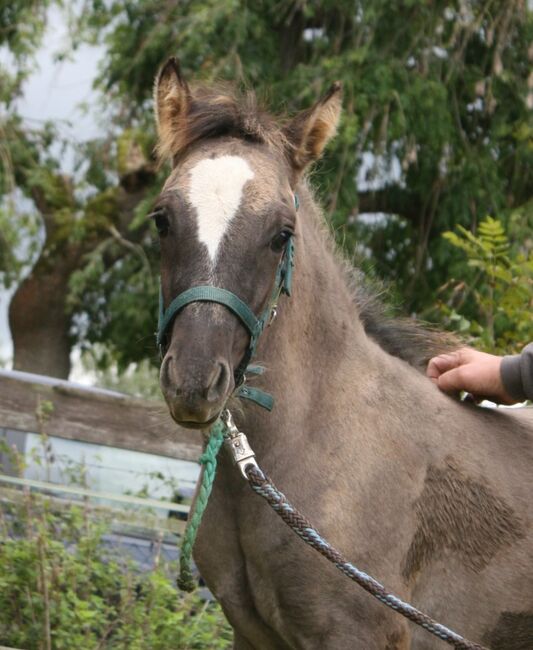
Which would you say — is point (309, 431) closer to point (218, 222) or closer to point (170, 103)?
point (218, 222)

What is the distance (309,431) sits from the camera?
136 inches

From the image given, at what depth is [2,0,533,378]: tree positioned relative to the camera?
11.3 metres

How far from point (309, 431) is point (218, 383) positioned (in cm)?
59

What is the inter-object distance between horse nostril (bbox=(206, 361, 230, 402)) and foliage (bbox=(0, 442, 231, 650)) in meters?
2.26

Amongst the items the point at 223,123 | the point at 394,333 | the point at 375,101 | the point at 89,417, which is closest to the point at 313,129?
the point at 223,123

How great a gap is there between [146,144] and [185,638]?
27.5ft

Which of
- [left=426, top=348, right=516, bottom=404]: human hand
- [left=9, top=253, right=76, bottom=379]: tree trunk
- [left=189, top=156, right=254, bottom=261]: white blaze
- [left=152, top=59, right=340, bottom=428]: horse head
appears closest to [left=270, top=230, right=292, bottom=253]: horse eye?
[left=152, top=59, right=340, bottom=428]: horse head

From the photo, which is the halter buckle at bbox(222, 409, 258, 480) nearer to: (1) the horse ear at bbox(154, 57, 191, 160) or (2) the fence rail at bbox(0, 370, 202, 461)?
(1) the horse ear at bbox(154, 57, 191, 160)

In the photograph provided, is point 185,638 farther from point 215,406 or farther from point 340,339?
point 215,406

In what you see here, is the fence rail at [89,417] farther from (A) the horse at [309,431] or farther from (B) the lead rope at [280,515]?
(B) the lead rope at [280,515]

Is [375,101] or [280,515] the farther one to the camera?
[375,101]

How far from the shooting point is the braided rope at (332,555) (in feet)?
10.3

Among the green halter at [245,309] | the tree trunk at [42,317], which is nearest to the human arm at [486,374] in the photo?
the green halter at [245,309]

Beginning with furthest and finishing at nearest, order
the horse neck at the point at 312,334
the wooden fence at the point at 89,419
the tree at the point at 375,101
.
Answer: the tree at the point at 375,101 → the wooden fence at the point at 89,419 → the horse neck at the point at 312,334
